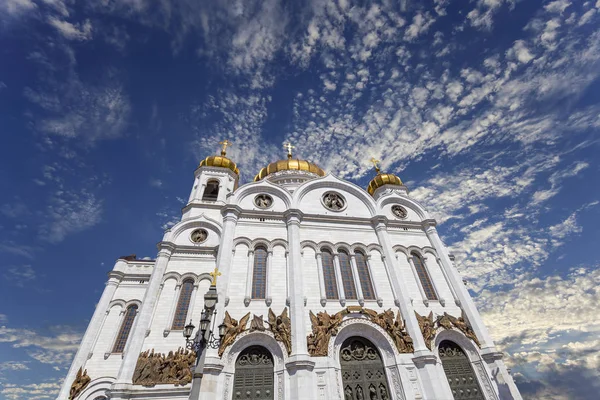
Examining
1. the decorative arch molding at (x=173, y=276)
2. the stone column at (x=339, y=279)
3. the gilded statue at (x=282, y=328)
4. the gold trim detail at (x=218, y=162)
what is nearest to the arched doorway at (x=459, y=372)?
the stone column at (x=339, y=279)

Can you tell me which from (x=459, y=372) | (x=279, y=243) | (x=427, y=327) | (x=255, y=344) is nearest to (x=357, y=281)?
(x=427, y=327)

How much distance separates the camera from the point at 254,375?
13.1m

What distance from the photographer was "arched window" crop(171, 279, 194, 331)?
15352 mm

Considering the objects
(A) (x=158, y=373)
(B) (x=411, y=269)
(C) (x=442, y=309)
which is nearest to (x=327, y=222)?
(B) (x=411, y=269)

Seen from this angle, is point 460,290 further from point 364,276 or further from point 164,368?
point 164,368

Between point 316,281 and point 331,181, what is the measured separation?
8418 mm

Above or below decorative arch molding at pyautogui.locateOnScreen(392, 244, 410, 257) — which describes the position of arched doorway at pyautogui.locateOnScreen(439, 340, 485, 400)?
below

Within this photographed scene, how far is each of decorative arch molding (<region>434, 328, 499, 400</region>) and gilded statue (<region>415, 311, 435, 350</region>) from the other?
0.39m

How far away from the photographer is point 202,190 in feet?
80.2

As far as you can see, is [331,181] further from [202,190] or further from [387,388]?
[387,388]

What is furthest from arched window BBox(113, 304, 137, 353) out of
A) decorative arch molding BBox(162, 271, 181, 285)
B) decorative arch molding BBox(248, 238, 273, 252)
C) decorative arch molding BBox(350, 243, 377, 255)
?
decorative arch molding BBox(350, 243, 377, 255)

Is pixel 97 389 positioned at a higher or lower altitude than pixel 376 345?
lower

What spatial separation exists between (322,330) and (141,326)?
31.0 ft

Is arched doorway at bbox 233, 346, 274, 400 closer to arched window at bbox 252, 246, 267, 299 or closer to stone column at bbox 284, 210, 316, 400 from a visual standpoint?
stone column at bbox 284, 210, 316, 400
